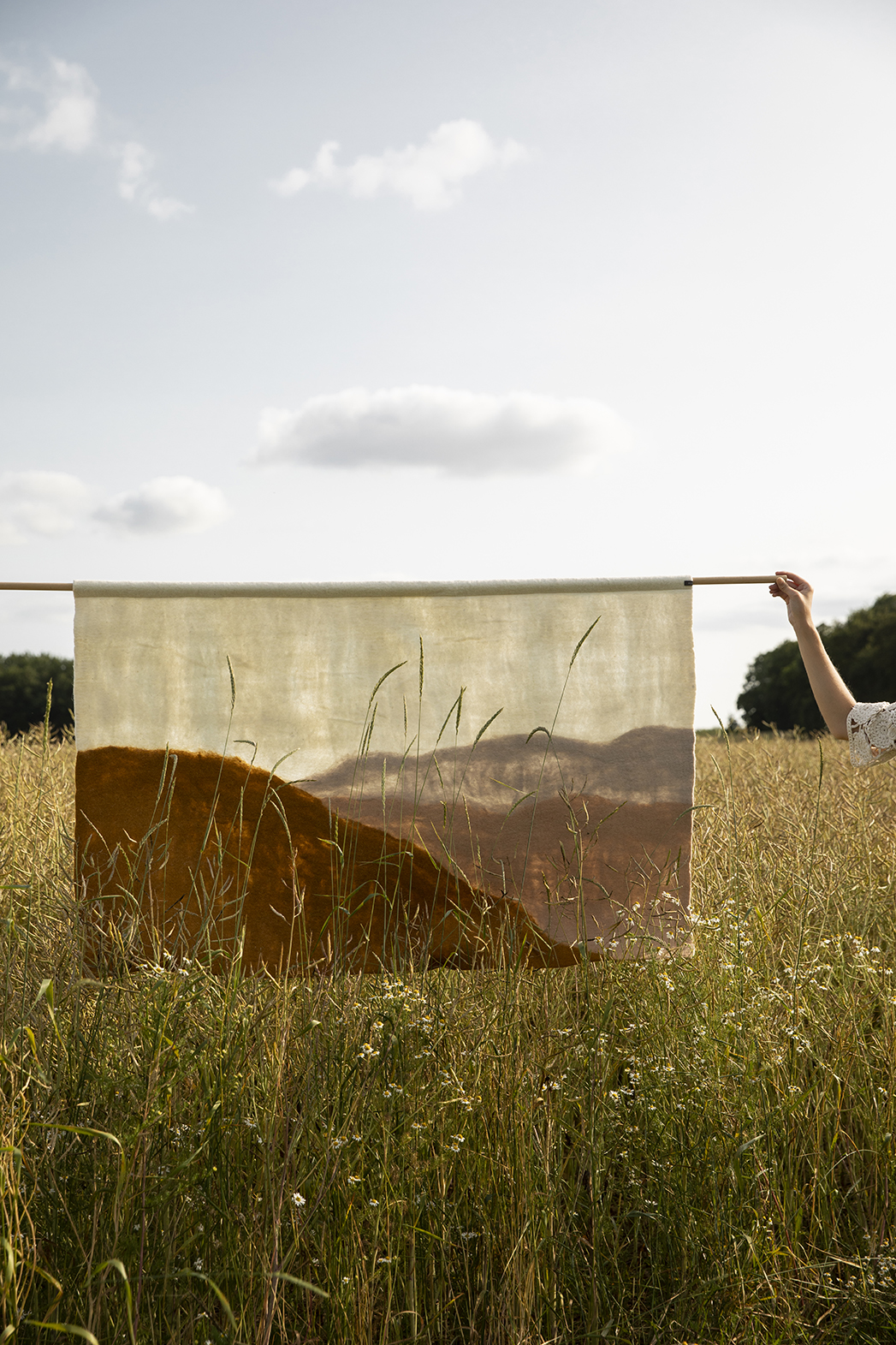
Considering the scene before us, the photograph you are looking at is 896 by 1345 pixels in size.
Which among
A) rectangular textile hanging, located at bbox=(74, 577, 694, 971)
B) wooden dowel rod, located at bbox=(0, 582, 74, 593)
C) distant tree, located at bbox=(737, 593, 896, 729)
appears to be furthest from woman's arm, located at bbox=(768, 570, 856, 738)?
distant tree, located at bbox=(737, 593, 896, 729)

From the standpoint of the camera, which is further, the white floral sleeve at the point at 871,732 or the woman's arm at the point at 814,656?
the woman's arm at the point at 814,656

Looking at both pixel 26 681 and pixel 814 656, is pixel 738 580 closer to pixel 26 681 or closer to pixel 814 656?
pixel 814 656

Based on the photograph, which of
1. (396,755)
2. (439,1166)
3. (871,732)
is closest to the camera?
(439,1166)

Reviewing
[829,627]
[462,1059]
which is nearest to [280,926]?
[462,1059]

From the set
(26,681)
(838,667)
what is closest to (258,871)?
(26,681)

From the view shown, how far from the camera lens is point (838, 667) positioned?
848 inches

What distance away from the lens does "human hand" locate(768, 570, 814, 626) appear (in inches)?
98.7

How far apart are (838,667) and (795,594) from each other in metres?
21.0

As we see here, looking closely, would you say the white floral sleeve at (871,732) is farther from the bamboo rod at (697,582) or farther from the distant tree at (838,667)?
the distant tree at (838,667)

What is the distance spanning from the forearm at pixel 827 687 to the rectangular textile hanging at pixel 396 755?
35 cm

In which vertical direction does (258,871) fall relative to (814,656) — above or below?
below

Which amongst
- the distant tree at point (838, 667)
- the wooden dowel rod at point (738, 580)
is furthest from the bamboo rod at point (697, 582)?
the distant tree at point (838, 667)

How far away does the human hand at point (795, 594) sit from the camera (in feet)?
8.22

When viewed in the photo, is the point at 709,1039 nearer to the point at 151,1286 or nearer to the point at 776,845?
the point at 151,1286
